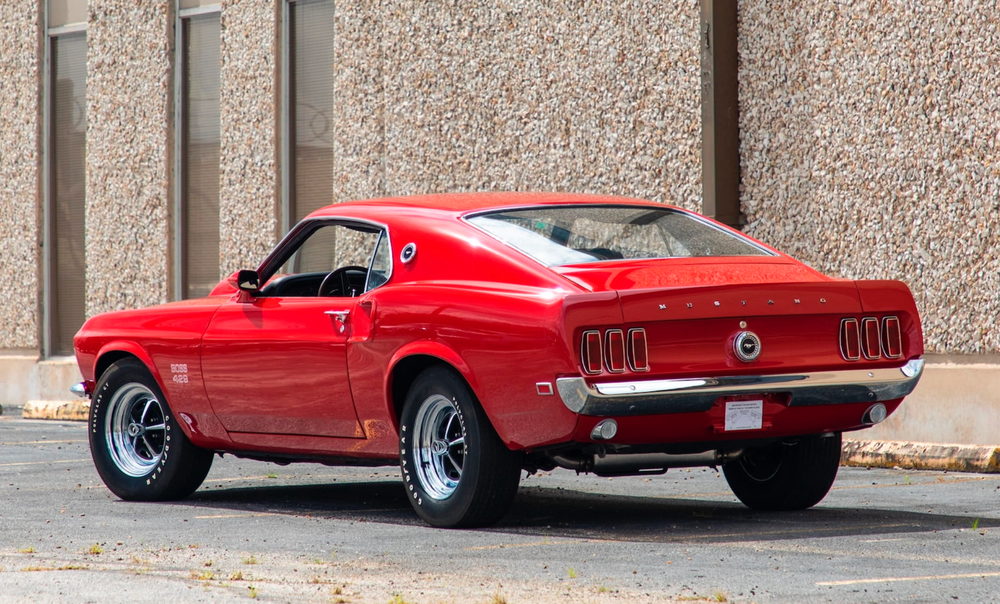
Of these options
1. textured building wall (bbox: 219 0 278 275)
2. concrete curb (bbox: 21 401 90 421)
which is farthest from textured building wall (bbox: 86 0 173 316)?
concrete curb (bbox: 21 401 90 421)

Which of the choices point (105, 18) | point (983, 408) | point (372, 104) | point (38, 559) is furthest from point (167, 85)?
point (38, 559)

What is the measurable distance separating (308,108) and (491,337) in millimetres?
10081

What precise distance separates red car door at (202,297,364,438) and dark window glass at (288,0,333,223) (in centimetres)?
795

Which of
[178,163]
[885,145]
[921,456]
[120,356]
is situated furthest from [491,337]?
[178,163]

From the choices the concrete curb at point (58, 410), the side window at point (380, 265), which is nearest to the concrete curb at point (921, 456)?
the side window at point (380, 265)

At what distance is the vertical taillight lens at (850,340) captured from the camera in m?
6.36

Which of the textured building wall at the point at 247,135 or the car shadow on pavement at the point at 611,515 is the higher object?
the textured building wall at the point at 247,135

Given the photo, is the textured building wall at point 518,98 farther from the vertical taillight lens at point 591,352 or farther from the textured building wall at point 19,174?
the vertical taillight lens at point 591,352

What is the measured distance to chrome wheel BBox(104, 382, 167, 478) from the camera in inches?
324

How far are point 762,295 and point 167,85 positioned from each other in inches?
478

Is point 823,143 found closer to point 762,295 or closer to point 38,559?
point 762,295

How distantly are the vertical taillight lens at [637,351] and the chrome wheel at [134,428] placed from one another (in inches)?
130

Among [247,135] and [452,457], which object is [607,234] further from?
[247,135]

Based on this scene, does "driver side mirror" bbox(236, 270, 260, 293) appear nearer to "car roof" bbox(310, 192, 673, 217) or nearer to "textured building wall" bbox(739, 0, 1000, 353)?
"car roof" bbox(310, 192, 673, 217)
